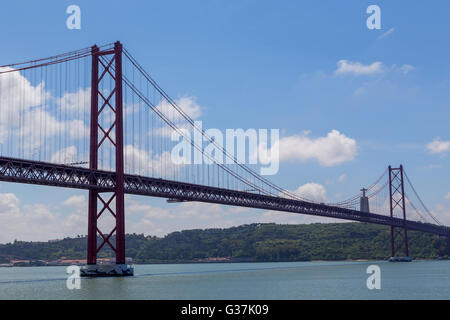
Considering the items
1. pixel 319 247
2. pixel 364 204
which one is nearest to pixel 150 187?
pixel 364 204

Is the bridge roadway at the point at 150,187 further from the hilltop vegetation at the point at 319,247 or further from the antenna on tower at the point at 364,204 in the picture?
the hilltop vegetation at the point at 319,247

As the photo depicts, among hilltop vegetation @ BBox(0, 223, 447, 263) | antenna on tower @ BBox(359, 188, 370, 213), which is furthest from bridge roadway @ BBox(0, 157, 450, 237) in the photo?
hilltop vegetation @ BBox(0, 223, 447, 263)

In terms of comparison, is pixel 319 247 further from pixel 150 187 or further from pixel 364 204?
pixel 150 187

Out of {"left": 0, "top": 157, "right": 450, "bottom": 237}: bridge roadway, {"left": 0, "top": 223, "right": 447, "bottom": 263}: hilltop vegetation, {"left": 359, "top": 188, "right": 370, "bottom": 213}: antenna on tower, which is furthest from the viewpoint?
{"left": 0, "top": 223, "right": 447, "bottom": 263}: hilltop vegetation

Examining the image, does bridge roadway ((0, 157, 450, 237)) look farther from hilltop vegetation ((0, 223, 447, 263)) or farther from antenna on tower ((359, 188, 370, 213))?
hilltop vegetation ((0, 223, 447, 263))

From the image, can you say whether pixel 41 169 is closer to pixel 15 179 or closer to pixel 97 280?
pixel 15 179

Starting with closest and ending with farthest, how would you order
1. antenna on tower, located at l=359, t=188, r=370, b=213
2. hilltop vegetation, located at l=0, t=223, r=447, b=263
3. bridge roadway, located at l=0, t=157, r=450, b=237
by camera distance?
bridge roadway, located at l=0, t=157, r=450, b=237 < antenna on tower, located at l=359, t=188, r=370, b=213 < hilltop vegetation, located at l=0, t=223, r=447, b=263

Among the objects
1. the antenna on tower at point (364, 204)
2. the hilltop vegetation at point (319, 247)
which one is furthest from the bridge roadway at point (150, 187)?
the hilltop vegetation at point (319, 247)
